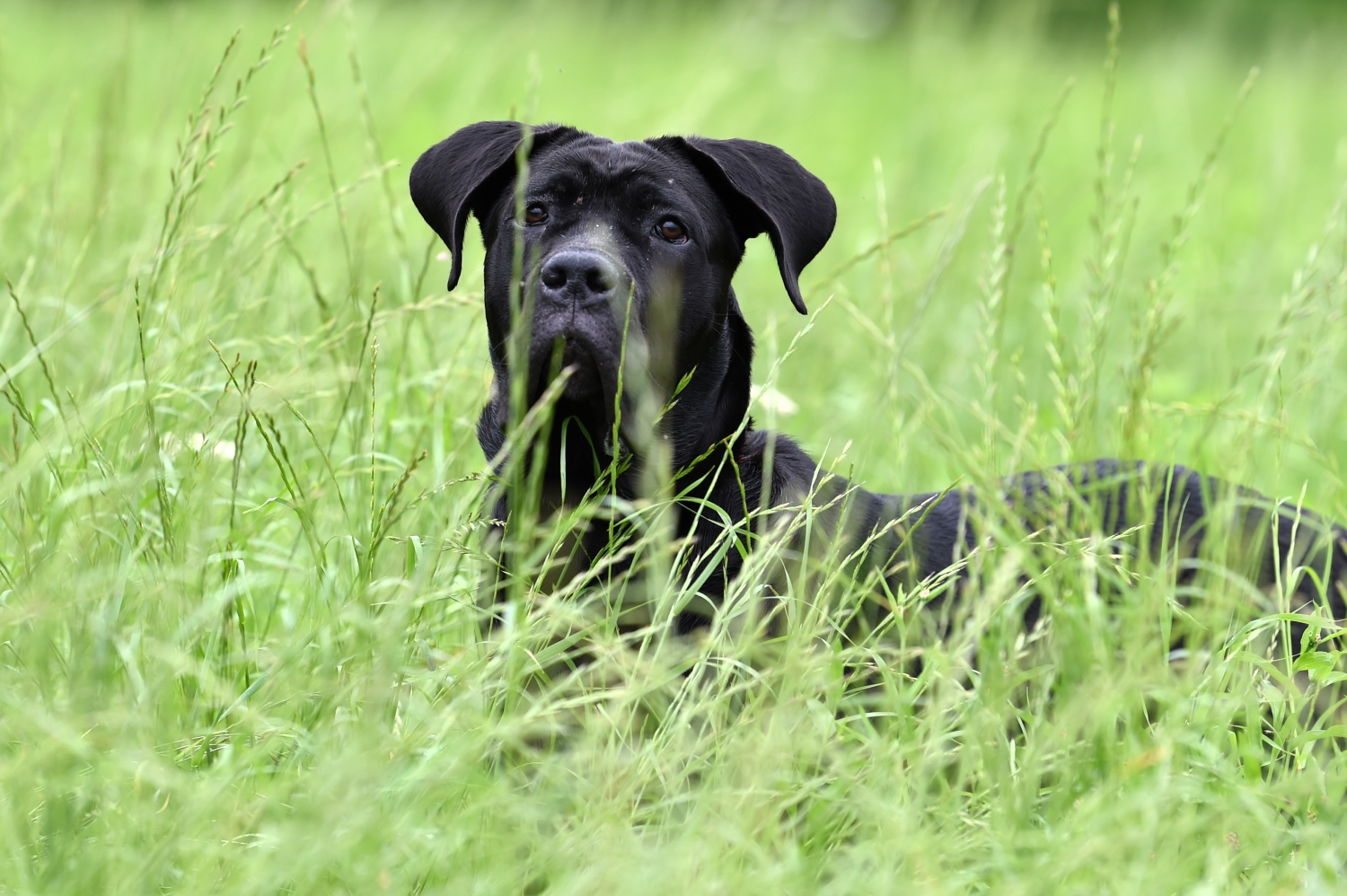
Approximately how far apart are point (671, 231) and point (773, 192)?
253 millimetres

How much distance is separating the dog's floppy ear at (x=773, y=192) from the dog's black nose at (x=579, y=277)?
0.43 metres

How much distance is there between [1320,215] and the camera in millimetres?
7066

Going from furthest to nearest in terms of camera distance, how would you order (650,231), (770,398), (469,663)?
(650,231) < (770,398) < (469,663)

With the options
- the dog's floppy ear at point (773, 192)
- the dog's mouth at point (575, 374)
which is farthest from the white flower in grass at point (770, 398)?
the dog's mouth at point (575, 374)

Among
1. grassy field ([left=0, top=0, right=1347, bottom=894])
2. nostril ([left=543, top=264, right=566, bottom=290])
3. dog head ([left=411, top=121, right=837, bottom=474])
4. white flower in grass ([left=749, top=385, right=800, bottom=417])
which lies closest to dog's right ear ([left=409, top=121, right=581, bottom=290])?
dog head ([left=411, top=121, right=837, bottom=474])

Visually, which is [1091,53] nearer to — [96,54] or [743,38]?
[743,38]

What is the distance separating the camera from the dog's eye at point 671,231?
2.85 m

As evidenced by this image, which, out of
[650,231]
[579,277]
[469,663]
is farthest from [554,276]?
[469,663]

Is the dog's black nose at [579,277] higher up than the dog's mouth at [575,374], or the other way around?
the dog's black nose at [579,277]

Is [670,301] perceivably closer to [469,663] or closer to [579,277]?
[579,277]

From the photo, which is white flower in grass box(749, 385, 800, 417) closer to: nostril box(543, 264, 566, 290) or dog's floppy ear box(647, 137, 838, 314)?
dog's floppy ear box(647, 137, 838, 314)

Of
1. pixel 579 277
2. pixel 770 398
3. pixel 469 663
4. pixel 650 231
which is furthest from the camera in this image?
pixel 650 231

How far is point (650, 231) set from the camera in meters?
2.83

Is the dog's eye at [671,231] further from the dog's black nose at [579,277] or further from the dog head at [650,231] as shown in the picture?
the dog's black nose at [579,277]
